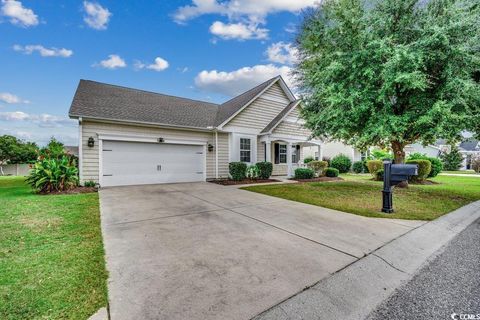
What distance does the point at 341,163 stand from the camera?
1959cm

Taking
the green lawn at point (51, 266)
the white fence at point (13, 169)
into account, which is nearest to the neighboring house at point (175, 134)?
the green lawn at point (51, 266)

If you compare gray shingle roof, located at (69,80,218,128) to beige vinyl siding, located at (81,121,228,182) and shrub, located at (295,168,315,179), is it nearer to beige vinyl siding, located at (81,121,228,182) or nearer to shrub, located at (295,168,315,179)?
beige vinyl siding, located at (81,121,228,182)

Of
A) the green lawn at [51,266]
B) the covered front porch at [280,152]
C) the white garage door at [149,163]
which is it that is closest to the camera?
the green lawn at [51,266]

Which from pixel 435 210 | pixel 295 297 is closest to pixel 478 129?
pixel 435 210

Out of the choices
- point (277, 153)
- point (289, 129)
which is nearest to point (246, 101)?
point (289, 129)

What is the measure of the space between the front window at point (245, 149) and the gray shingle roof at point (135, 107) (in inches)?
81.4

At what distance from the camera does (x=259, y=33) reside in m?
14.6

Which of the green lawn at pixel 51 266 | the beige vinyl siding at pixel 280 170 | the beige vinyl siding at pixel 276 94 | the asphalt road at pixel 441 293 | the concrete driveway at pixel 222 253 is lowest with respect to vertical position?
the asphalt road at pixel 441 293

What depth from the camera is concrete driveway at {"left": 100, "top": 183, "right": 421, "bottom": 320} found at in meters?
2.06

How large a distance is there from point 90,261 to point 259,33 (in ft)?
50.3

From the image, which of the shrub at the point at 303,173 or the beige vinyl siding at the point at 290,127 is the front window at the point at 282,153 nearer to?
the beige vinyl siding at the point at 290,127

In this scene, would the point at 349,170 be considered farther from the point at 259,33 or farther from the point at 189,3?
the point at 189,3

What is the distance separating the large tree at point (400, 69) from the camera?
6734 mm

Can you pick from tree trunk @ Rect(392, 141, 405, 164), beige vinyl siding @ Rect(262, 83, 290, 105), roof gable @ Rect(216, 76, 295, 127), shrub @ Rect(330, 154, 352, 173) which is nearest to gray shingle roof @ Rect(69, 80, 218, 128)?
roof gable @ Rect(216, 76, 295, 127)
